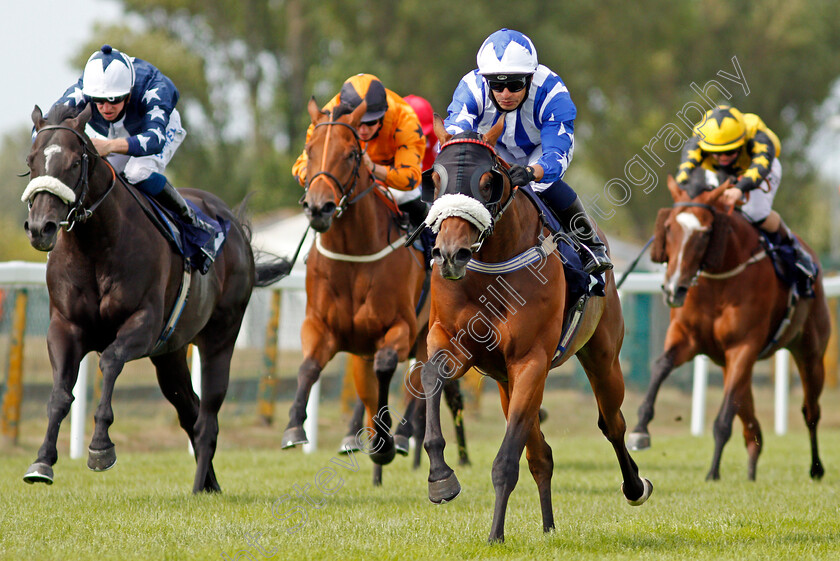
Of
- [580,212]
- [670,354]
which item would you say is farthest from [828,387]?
[580,212]

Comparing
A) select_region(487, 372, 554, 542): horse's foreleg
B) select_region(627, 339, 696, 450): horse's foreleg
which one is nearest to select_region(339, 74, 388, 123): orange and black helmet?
select_region(487, 372, 554, 542): horse's foreleg

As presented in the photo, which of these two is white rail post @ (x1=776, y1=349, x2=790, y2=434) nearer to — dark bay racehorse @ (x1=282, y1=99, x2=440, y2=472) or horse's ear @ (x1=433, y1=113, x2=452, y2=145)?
dark bay racehorse @ (x1=282, y1=99, x2=440, y2=472)

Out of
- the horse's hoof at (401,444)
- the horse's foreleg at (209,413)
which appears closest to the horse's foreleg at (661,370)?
the horse's hoof at (401,444)

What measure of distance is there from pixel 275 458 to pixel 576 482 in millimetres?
2573

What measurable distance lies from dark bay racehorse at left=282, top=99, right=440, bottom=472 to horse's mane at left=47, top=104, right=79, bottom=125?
1378 mm

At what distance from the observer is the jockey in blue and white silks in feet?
18.5

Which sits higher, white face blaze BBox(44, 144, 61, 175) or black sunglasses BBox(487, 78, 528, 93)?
black sunglasses BBox(487, 78, 528, 93)

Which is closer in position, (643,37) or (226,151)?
(226,151)

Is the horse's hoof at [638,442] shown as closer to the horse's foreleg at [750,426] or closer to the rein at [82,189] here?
the horse's foreleg at [750,426]

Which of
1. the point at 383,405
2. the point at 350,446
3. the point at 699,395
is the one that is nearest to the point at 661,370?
the point at 383,405

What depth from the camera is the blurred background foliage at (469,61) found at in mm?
24906

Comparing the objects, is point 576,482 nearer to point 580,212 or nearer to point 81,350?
point 580,212

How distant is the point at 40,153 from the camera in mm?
4887

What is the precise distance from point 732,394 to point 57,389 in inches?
A: 186
